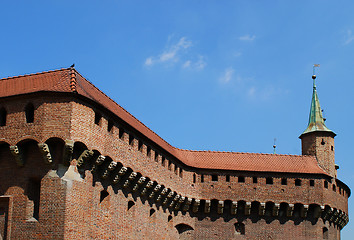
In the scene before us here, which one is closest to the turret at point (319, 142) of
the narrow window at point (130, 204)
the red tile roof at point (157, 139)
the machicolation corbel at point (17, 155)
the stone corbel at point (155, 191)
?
the red tile roof at point (157, 139)

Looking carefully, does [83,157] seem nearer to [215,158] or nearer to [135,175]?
[135,175]

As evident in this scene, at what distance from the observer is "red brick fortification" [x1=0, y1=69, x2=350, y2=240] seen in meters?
23.2

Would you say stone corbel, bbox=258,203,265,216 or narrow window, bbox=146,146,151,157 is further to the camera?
stone corbel, bbox=258,203,265,216

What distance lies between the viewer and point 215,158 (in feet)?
126

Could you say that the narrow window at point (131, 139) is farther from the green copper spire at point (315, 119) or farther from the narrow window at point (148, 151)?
the green copper spire at point (315, 119)

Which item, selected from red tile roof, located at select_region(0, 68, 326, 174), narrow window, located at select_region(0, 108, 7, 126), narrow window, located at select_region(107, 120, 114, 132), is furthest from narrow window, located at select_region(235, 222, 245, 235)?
narrow window, located at select_region(0, 108, 7, 126)

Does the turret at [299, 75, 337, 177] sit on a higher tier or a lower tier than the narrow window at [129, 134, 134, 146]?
higher

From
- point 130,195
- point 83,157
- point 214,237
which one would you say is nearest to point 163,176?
point 130,195

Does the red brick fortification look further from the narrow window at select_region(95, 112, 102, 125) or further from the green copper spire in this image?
the green copper spire

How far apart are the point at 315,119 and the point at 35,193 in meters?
24.2

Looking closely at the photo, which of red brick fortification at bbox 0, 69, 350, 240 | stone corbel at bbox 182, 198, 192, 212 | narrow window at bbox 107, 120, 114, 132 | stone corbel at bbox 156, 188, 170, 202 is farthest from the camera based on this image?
stone corbel at bbox 182, 198, 192, 212

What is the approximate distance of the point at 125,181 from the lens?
91.9 feet

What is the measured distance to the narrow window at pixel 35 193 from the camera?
76.7ft

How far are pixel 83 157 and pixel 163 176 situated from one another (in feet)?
30.5
